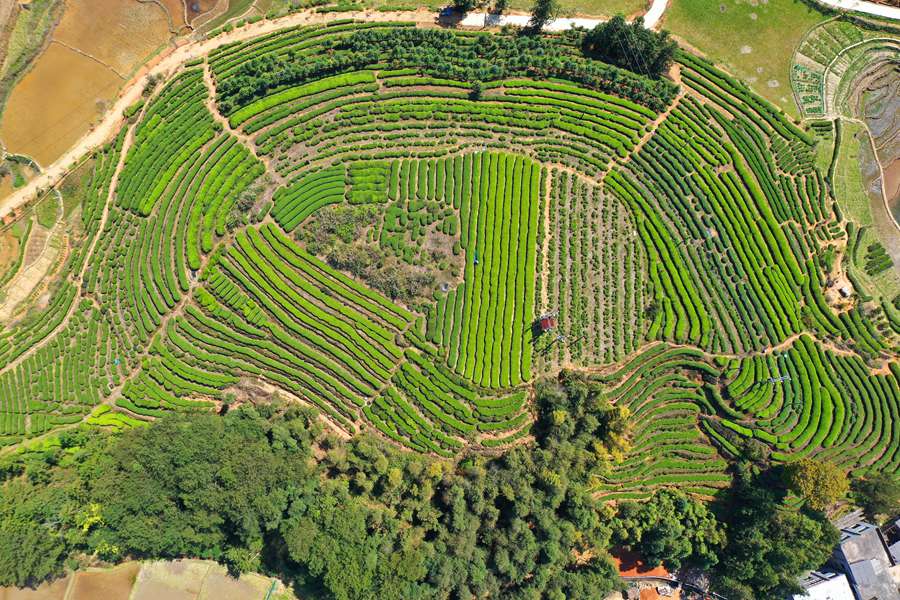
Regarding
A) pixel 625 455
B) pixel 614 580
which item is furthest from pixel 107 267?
pixel 614 580

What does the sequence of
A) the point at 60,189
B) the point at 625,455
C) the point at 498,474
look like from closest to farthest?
the point at 498,474, the point at 625,455, the point at 60,189

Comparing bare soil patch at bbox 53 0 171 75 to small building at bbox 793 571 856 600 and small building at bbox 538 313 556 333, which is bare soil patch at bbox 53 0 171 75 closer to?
small building at bbox 538 313 556 333

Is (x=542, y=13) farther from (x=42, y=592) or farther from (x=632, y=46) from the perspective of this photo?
(x=42, y=592)

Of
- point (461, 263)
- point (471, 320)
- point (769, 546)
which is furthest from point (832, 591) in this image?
point (461, 263)

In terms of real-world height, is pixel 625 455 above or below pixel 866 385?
below

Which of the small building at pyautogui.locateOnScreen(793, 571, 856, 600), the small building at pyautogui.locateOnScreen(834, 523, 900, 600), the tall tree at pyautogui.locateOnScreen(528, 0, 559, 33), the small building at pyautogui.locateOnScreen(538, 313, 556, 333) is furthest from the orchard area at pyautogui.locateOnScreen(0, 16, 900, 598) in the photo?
the small building at pyautogui.locateOnScreen(834, 523, 900, 600)

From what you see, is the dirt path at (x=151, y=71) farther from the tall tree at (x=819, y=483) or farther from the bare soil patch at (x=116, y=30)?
the tall tree at (x=819, y=483)

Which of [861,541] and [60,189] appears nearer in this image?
[861,541]

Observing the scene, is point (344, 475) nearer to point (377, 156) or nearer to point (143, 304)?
point (143, 304)
